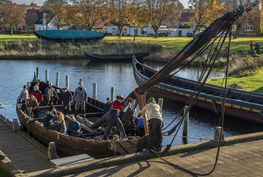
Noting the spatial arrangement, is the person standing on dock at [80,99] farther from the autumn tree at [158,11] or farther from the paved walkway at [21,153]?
the autumn tree at [158,11]

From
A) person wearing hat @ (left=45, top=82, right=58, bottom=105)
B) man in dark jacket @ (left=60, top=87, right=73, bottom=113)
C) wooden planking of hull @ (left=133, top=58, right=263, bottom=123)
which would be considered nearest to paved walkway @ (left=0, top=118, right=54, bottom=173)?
man in dark jacket @ (left=60, top=87, right=73, bottom=113)

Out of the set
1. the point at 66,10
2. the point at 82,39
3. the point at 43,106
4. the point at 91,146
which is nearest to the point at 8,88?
the point at 43,106

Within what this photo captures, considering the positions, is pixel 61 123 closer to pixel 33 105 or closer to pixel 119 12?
pixel 33 105

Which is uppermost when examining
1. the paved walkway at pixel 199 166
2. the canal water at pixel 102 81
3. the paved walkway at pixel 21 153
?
the paved walkway at pixel 199 166

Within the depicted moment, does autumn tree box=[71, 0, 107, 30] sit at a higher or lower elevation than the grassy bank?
higher

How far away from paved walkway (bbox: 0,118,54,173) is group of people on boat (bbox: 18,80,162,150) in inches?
51.1

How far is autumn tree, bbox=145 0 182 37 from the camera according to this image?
88812 mm

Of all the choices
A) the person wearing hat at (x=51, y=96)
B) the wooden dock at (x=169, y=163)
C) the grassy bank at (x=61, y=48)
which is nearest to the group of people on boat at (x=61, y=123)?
the wooden dock at (x=169, y=163)

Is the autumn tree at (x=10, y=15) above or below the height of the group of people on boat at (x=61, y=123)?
above

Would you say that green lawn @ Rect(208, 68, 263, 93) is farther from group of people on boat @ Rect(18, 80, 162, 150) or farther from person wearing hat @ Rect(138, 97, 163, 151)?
person wearing hat @ Rect(138, 97, 163, 151)

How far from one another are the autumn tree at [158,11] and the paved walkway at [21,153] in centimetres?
7149

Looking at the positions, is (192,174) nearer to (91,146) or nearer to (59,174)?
(59,174)

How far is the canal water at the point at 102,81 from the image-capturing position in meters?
24.2

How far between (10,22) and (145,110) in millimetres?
89012
